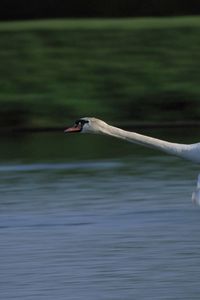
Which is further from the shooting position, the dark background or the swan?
the dark background

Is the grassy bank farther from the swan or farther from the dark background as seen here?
the swan

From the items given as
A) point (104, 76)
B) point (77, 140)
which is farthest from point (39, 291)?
point (104, 76)

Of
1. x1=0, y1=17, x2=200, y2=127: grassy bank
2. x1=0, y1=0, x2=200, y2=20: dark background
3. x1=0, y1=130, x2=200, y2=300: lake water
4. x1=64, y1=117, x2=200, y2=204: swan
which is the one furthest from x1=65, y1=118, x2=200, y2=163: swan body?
x1=0, y1=0, x2=200, y2=20: dark background

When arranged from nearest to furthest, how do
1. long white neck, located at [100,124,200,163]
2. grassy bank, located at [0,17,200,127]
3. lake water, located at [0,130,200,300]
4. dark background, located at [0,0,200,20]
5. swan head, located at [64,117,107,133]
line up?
lake water, located at [0,130,200,300]
long white neck, located at [100,124,200,163]
swan head, located at [64,117,107,133]
grassy bank, located at [0,17,200,127]
dark background, located at [0,0,200,20]

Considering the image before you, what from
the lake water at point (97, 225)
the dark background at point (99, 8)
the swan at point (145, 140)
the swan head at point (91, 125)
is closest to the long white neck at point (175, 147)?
the swan at point (145, 140)

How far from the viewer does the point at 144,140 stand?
845 cm

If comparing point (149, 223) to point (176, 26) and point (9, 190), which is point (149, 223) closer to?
point (9, 190)

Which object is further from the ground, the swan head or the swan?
the swan head

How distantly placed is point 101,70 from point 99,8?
20.2ft

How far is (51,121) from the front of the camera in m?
17.3

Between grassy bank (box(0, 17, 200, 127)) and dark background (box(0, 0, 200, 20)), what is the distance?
16.0 ft

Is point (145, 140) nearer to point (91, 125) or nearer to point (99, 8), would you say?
point (91, 125)

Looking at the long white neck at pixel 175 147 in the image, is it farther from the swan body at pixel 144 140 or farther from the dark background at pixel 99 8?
the dark background at pixel 99 8

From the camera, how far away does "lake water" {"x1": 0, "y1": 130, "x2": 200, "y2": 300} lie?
7121 mm
